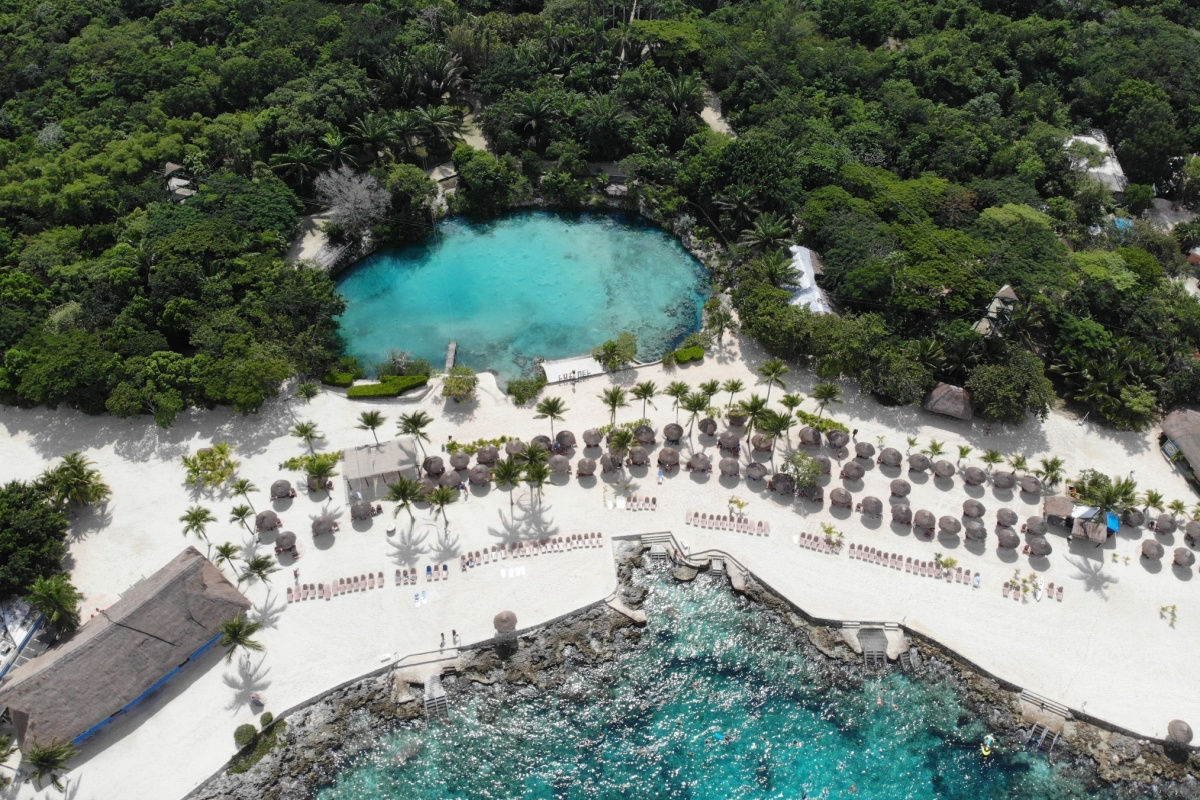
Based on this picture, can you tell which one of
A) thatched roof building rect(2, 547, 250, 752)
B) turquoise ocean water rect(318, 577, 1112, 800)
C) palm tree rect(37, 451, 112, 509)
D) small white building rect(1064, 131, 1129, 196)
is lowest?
turquoise ocean water rect(318, 577, 1112, 800)

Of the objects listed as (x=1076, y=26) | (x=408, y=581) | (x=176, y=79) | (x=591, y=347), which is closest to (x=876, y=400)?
(x=591, y=347)

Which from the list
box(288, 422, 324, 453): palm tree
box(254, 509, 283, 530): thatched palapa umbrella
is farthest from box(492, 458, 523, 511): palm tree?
box(254, 509, 283, 530): thatched palapa umbrella

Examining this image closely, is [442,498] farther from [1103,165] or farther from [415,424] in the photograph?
[1103,165]

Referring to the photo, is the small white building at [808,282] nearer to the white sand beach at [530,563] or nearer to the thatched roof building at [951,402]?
the white sand beach at [530,563]

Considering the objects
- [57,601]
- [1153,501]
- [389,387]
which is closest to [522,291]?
[389,387]

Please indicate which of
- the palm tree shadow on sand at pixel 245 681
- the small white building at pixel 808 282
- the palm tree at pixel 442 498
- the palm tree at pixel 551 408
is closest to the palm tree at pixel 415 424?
the palm tree at pixel 442 498

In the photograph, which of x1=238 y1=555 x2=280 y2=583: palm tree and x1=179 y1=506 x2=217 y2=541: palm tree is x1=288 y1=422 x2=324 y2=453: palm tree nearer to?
x1=179 y1=506 x2=217 y2=541: palm tree
